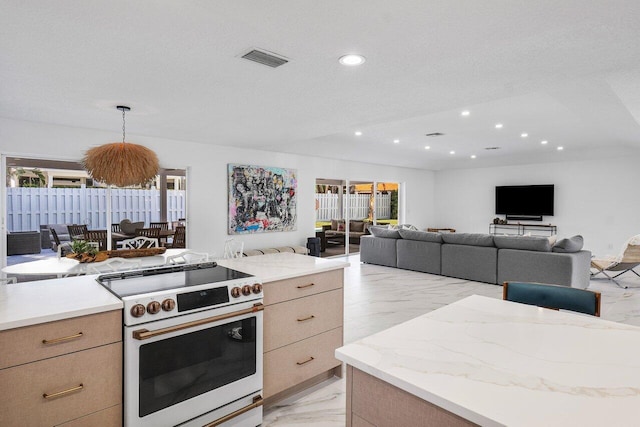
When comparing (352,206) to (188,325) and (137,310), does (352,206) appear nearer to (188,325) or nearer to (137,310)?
(188,325)

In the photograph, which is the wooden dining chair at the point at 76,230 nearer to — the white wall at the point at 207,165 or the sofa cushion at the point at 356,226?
the white wall at the point at 207,165

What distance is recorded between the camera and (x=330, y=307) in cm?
274

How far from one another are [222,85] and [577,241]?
17.4 ft

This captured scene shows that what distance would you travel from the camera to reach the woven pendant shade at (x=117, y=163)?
3500 millimetres

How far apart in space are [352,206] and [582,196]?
222 inches

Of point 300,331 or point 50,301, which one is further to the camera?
point 300,331

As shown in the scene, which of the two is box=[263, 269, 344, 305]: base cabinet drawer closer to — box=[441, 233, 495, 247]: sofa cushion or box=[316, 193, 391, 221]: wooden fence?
box=[441, 233, 495, 247]: sofa cushion

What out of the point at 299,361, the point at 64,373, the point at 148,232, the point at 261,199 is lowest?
the point at 299,361

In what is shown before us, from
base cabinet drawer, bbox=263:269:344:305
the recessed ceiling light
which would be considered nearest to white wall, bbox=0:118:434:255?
the recessed ceiling light

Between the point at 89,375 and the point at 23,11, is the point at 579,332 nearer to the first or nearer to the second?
the point at 89,375

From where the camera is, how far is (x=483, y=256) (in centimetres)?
600

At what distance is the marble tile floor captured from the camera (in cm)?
239

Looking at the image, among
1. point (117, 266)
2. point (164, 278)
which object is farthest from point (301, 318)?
point (117, 266)

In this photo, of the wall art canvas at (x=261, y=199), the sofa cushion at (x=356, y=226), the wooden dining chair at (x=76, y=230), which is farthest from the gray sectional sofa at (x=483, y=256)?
the wooden dining chair at (x=76, y=230)
